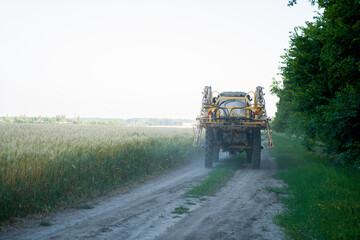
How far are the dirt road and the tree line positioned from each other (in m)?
2.68

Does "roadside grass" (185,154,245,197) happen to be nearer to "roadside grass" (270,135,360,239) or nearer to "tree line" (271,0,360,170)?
"roadside grass" (270,135,360,239)

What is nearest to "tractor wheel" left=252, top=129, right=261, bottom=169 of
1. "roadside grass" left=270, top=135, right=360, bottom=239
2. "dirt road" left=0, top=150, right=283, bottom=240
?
"roadside grass" left=270, top=135, right=360, bottom=239

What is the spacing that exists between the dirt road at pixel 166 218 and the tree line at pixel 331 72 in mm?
2684

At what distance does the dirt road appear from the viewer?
197 inches

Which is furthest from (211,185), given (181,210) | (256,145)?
(256,145)

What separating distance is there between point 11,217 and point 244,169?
9.74 meters

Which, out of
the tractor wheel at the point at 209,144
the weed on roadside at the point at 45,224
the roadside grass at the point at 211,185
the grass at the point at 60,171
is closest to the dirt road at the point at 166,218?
the weed on roadside at the point at 45,224

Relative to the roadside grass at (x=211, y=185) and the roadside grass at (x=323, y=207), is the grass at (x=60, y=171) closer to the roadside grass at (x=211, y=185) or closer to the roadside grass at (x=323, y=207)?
the roadside grass at (x=211, y=185)

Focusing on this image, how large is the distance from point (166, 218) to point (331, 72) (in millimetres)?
6108

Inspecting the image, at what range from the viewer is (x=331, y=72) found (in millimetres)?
8344

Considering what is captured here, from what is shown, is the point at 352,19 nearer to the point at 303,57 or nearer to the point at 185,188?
the point at 303,57

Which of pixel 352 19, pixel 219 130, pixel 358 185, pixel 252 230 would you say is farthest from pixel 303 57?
pixel 252 230

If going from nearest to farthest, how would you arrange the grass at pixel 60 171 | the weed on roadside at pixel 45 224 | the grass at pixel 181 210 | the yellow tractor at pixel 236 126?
the weed on roadside at pixel 45 224, the grass at pixel 60 171, the grass at pixel 181 210, the yellow tractor at pixel 236 126

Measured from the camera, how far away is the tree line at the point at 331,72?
7343mm
